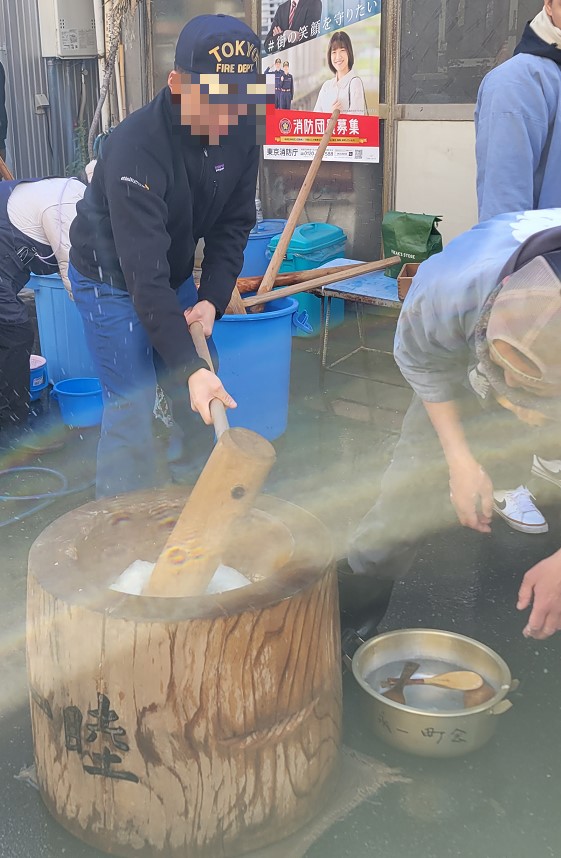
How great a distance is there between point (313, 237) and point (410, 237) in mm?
1214

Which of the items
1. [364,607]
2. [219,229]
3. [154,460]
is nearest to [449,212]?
[219,229]

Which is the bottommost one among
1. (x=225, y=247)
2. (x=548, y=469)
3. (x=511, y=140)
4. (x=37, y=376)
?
(x=548, y=469)

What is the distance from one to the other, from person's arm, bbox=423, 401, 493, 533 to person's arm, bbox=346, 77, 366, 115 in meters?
4.90

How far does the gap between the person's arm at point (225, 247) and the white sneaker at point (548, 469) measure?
1.62m

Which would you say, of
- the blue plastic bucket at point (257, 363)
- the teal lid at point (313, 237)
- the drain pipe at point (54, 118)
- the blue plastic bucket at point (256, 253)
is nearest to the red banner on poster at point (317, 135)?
the teal lid at point (313, 237)

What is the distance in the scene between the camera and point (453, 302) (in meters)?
2.15

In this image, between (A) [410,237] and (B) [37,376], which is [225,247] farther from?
(A) [410,237]

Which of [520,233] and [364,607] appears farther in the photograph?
[364,607]

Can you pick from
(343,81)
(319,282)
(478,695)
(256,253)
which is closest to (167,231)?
(478,695)

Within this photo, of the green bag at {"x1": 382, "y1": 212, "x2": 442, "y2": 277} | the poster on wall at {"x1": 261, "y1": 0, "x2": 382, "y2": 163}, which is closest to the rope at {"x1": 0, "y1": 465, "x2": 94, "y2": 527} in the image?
the green bag at {"x1": 382, "y1": 212, "x2": 442, "y2": 277}

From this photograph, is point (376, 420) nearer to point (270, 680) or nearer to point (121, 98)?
point (270, 680)

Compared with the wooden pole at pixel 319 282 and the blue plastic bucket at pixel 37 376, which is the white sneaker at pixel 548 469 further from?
the blue plastic bucket at pixel 37 376

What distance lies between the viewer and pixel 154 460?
11.3 ft

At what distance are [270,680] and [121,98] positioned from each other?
747 cm
